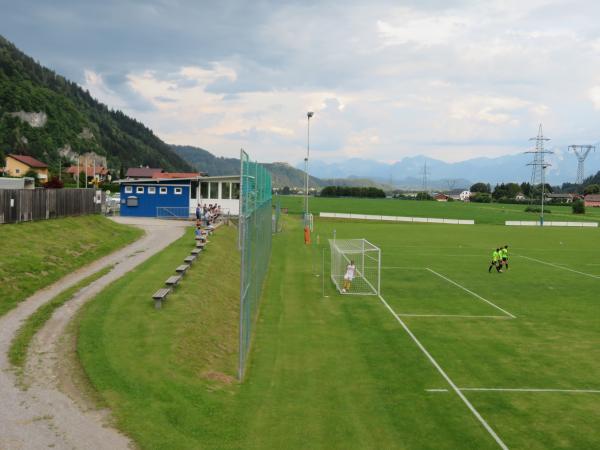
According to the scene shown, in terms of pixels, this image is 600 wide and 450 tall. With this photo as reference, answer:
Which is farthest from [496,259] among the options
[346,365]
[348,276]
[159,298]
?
[159,298]

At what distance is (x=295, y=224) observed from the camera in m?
69.6

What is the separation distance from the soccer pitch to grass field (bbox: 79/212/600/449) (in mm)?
61

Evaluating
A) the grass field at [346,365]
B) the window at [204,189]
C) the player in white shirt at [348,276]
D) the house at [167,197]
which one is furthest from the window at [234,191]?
the player in white shirt at [348,276]

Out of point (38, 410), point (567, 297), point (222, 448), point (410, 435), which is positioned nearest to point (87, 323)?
point (38, 410)

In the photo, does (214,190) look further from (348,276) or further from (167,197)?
(348,276)

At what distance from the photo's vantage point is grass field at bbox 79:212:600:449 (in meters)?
11.9

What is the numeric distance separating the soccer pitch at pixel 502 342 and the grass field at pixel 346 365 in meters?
0.06

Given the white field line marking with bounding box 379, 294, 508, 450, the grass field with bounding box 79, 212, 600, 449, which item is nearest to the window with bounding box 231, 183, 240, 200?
the grass field with bounding box 79, 212, 600, 449

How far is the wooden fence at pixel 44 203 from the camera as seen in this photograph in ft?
95.0

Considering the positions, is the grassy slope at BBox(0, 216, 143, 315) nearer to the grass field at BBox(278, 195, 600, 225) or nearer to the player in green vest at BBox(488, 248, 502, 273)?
the player in green vest at BBox(488, 248, 502, 273)

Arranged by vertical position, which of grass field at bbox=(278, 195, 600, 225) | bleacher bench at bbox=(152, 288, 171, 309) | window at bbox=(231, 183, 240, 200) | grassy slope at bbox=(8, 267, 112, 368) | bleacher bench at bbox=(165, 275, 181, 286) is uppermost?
window at bbox=(231, 183, 240, 200)

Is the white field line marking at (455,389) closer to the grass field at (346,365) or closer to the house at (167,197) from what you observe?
the grass field at (346,365)

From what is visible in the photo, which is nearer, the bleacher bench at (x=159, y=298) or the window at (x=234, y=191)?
the bleacher bench at (x=159, y=298)

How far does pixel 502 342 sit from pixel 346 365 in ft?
20.9
